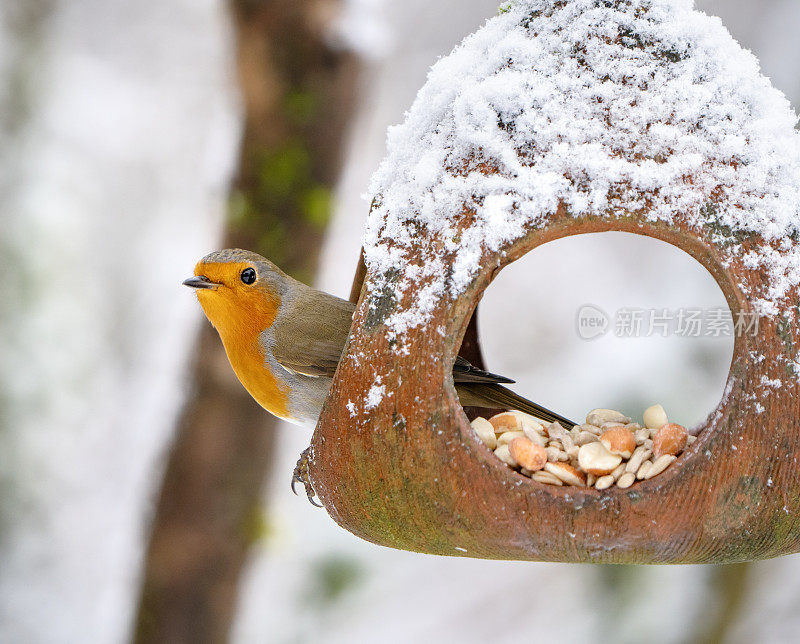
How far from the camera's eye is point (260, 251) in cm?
373

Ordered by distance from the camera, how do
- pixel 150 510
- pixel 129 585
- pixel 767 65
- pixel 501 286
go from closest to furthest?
pixel 150 510 → pixel 129 585 → pixel 767 65 → pixel 501 286

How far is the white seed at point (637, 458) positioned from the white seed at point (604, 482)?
0.15 feet

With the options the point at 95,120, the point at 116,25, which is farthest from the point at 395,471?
the point at 116,25

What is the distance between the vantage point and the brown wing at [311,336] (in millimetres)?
2199

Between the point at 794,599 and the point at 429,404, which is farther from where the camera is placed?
the point at 794,599

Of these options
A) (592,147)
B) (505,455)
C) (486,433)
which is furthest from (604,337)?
(592,147)

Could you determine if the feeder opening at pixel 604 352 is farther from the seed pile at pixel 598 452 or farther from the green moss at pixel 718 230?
the green moss at pixel 718 230

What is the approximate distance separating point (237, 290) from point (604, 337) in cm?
295

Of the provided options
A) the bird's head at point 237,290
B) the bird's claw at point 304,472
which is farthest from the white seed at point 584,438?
the bird's head at point 237,290

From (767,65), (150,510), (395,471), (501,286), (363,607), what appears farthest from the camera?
(501,286)

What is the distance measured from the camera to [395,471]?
1686mm

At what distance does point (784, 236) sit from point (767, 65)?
140 inches

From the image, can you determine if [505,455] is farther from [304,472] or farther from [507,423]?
[304,472]

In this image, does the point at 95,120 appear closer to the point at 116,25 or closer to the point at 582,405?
the point at 116,25
